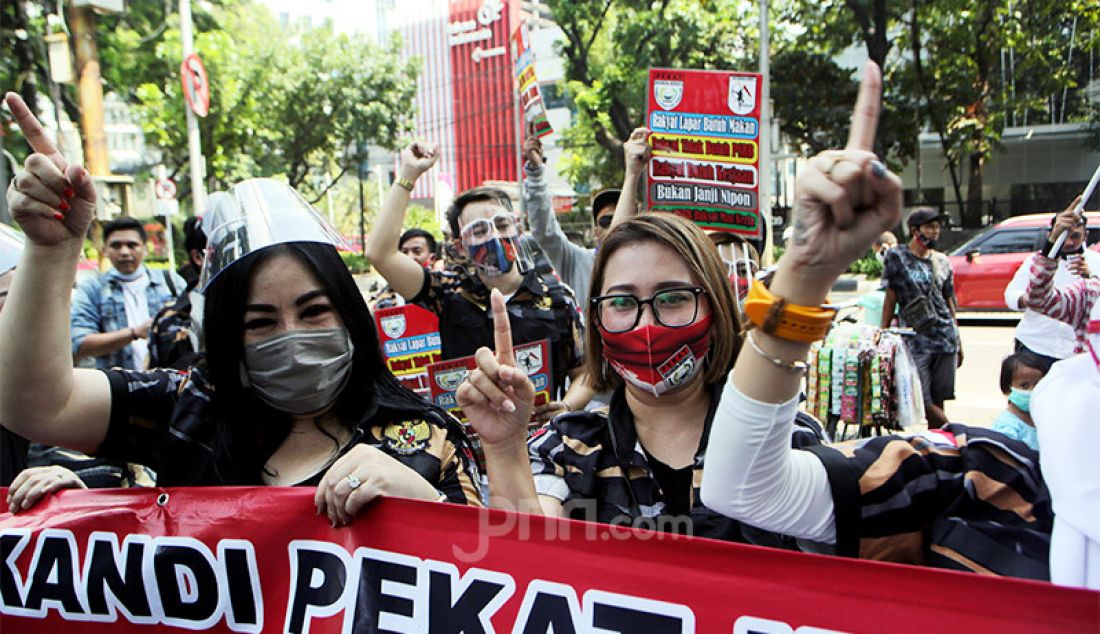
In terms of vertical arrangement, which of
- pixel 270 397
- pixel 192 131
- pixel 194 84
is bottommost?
pixel 270 397

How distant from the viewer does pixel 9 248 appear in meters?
2.58

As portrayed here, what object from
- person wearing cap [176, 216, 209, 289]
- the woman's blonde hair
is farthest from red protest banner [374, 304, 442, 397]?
the woman's blonde hair

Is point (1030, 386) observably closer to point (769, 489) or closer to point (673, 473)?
point (673, 473)

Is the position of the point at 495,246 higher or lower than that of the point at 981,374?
higher

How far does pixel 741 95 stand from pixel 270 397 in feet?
9.93

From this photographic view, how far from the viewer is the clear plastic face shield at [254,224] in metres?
2.00

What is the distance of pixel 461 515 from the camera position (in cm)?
177

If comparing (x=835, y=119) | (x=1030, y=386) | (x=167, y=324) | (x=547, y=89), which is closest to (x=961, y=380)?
(x=1030, y=386)

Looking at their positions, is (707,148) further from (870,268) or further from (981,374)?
(870,268)

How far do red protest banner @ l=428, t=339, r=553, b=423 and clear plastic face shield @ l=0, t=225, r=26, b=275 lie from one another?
1461 mm

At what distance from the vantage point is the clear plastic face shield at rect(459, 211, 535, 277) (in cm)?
386

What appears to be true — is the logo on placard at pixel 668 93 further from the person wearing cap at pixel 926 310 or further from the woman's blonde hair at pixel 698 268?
the person wearing cap at pixel 926 310

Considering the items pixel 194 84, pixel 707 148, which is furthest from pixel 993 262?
A: pixel 194 84

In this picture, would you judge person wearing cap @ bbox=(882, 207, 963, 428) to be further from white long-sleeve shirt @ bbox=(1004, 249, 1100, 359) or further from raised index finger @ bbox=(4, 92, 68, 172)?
raised index finger @ bbox=(4, 92, 68, 172)
